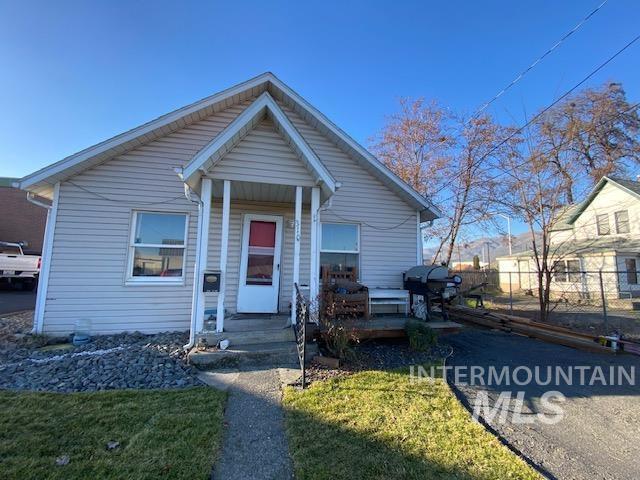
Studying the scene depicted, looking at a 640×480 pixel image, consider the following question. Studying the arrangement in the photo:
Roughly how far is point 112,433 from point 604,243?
86.4 ft

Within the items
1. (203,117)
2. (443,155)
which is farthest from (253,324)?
(443,155)

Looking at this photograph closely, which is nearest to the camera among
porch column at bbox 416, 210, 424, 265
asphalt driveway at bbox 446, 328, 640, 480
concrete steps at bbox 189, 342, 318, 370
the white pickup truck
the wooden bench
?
asphalt driveway at bbox 446, 328, 640, 480

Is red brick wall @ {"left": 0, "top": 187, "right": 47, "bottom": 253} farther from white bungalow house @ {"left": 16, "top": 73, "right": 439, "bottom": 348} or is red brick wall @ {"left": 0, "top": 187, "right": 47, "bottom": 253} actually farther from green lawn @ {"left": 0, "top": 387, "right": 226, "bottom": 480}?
green lawn @ {"left": 0, "top": 387, "right": 226, "bottom": 480}

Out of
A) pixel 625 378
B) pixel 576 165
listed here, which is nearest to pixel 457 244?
pixel 576 165

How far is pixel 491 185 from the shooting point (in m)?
14.7

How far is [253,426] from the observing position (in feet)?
10.5

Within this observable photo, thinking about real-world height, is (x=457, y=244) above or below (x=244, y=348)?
above

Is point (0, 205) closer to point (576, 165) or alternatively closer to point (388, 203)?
point (388, 203)

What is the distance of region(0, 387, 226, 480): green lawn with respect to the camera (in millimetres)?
2416

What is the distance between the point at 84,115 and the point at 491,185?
16708mm

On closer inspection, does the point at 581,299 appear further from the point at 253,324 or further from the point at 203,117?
the point at 203,117

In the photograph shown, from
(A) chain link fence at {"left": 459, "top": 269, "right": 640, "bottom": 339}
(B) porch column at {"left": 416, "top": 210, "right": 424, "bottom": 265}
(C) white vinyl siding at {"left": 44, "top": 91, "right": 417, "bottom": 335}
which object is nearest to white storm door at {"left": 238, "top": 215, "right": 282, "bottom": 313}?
(C) white vinyl siding at {"left": 44, "top": 91, "right": 417, "bottom": 335}

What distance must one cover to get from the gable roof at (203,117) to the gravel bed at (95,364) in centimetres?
330

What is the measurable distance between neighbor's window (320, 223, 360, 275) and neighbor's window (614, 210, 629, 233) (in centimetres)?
2119
